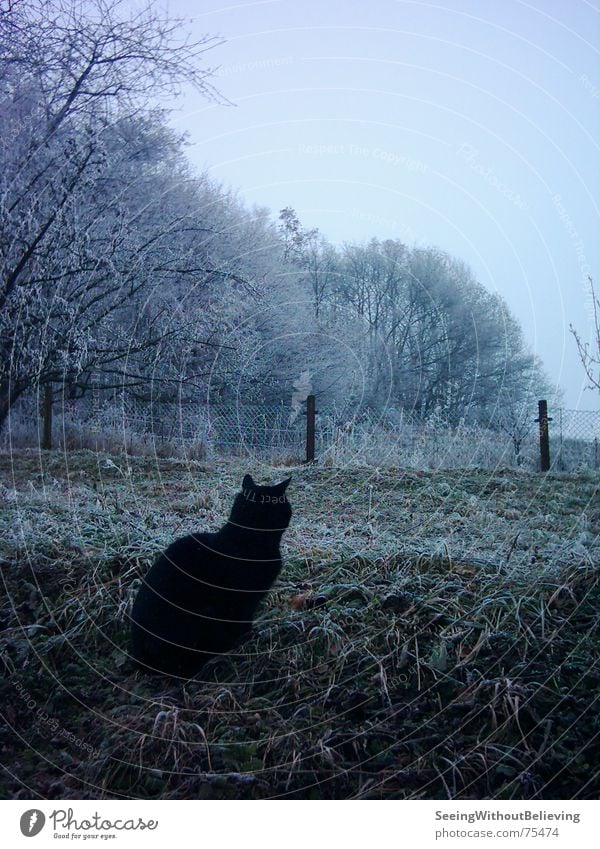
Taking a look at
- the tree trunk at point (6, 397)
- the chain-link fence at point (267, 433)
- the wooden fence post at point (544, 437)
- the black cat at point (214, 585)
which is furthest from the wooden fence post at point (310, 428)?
the wooden fence post at point (544, 437)

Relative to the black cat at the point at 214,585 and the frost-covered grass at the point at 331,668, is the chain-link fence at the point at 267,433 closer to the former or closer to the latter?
the frost-covered grass at the point at 331,668

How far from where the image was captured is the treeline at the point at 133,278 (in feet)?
12.4

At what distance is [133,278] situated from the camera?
14.5 ft

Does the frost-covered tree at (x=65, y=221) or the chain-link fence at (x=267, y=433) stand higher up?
the frost-covered tree at (x=65, y=221)

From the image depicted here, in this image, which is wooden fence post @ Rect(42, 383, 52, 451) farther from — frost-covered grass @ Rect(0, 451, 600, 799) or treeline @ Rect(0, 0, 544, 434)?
frost-covered grass @ Rect(0, 451, 600, 799)

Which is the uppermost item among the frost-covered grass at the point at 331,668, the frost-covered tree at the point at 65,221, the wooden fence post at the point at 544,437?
the frost-covered tree at the point at 65,221

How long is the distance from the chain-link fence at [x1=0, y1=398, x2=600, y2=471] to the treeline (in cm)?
11

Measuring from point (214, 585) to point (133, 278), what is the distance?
8.99ft

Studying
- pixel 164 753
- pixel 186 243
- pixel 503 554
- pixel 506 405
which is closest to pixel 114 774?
pixel 164 753

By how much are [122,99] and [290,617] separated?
12.5 ft

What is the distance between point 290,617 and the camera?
8.32 feet

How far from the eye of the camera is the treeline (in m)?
3.77

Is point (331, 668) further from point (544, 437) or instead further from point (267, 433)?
point (544, 437)

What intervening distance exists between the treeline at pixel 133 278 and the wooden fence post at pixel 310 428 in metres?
0.13
